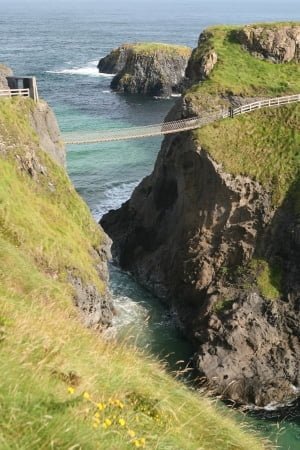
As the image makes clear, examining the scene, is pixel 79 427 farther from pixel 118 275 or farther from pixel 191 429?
pixel 118 275

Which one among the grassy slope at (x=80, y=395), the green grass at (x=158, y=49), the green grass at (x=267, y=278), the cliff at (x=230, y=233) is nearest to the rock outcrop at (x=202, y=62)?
the cliff at (x=230, y=233)

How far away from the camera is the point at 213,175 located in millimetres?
40500

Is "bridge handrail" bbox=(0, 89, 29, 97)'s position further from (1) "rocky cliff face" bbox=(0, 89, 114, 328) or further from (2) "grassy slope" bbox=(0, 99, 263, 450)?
(2) "grassy slope" bbox=(0, 99, 263, 450)

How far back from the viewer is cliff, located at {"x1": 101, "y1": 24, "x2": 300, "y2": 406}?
34469 mm

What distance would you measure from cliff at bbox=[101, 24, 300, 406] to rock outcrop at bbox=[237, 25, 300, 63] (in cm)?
157

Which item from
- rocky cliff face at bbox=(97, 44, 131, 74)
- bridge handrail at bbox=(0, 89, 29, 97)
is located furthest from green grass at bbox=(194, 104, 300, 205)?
rocky cliff face at bbox=(97, 44, 131, 74)

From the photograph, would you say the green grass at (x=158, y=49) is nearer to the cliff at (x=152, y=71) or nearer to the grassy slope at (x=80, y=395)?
the cliff at (x=152, y=71)

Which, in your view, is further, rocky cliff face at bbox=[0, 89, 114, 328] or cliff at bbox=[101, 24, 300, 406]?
cliff at bbox=[101, 24, 300, 406]

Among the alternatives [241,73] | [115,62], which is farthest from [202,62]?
[115,62]

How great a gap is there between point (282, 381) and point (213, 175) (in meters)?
14.7

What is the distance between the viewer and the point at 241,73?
162ft

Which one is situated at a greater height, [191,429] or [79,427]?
[79,427]

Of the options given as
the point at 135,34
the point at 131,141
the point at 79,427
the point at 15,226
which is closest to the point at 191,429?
the point at 79,427

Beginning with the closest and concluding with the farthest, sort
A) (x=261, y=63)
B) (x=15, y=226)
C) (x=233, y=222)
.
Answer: (x=15, y=226)
(x=233, y=222)
(x=261, y=63)
